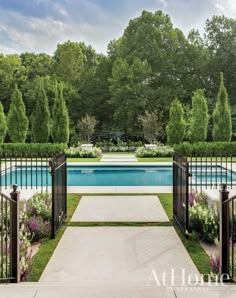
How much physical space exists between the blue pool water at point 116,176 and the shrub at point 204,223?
5.93 metres

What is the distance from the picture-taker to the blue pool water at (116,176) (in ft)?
41.0

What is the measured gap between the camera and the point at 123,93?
28844 mm

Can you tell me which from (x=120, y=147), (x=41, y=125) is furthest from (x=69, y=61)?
(x=41, y=125)

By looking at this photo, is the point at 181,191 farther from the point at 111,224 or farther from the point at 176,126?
the point at 176,126

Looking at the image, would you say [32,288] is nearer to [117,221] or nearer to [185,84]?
[117,221]

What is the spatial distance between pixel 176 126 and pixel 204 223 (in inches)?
736

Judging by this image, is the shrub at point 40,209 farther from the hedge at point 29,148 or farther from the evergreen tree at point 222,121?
the evergreen tree at point 222,121

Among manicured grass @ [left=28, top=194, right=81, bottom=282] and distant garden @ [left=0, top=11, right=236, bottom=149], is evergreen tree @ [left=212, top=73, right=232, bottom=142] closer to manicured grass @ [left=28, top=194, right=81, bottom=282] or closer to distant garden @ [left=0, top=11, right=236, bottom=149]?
distant garden @ [left=0, top=11, right=236, bottom=149]

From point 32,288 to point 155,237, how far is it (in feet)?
8.69

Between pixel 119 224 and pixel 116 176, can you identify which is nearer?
pixel 119 224

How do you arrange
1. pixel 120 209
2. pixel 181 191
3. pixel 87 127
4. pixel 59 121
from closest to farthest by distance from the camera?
pixel 181 191
pixel 120 209
pixel 59 121
pixel 87 127

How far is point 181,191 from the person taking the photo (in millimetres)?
6309

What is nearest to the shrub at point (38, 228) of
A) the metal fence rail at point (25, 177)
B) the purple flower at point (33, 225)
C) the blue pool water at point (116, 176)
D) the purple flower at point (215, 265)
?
the purple flower at point (33, 225)

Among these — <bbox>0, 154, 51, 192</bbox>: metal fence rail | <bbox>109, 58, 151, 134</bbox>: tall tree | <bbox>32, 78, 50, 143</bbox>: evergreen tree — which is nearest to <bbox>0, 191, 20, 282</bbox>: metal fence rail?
<bbox>0, 154, 51, 192</bbox>: metal fence rail
